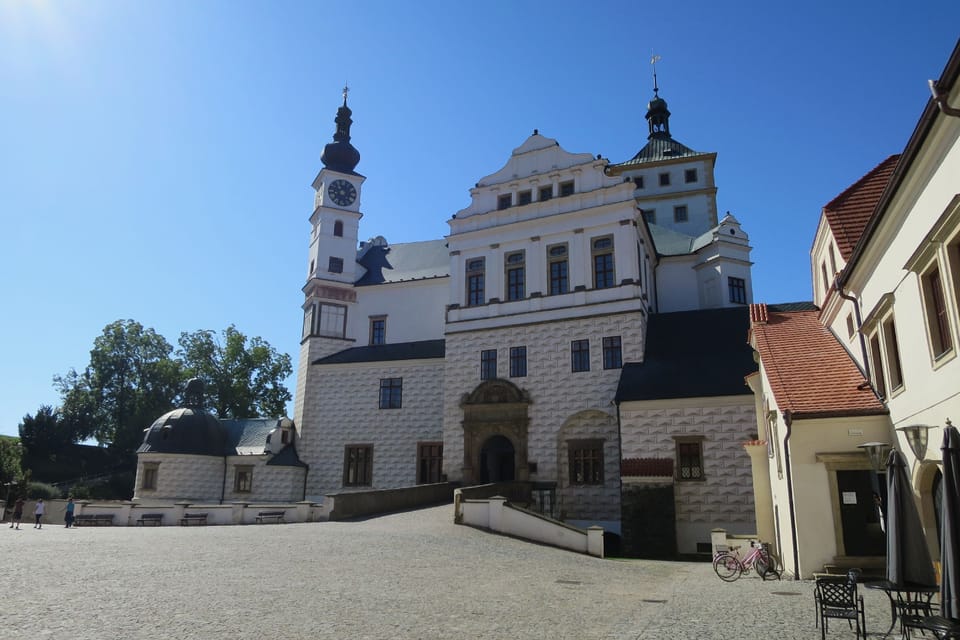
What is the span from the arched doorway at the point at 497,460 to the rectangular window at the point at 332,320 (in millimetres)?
11854

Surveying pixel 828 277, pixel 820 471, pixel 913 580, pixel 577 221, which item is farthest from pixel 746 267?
pixel 913 580

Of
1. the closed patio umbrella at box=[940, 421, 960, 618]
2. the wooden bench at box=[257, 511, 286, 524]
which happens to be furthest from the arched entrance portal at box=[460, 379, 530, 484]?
the closed patio umbrella at box=[940, 421, 960, 618]

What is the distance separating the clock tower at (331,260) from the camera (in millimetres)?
35781

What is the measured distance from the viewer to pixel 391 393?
3309cm

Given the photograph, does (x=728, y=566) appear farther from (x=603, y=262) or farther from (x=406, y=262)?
(x=406, y=262)

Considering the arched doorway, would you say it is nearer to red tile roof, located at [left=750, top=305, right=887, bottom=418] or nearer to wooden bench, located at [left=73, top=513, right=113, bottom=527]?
→ red tile roof, located at [left=750, top=305, right=887, bottom=418]

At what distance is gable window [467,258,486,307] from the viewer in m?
30.5

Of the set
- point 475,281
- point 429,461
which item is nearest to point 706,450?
point 475,281

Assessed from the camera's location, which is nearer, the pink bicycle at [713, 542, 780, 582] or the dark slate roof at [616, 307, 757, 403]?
the pink bicycle at [713, 542, 780, 582]

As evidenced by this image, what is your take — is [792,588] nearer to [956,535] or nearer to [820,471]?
[820,471]

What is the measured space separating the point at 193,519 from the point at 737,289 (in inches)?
947

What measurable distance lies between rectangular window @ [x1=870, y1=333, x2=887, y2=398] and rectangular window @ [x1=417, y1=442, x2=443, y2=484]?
21.0 meters

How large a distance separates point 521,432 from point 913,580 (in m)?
19.8

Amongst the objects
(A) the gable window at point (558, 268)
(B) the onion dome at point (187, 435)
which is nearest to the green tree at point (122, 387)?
(B) the onion dome at point (187, 435)
